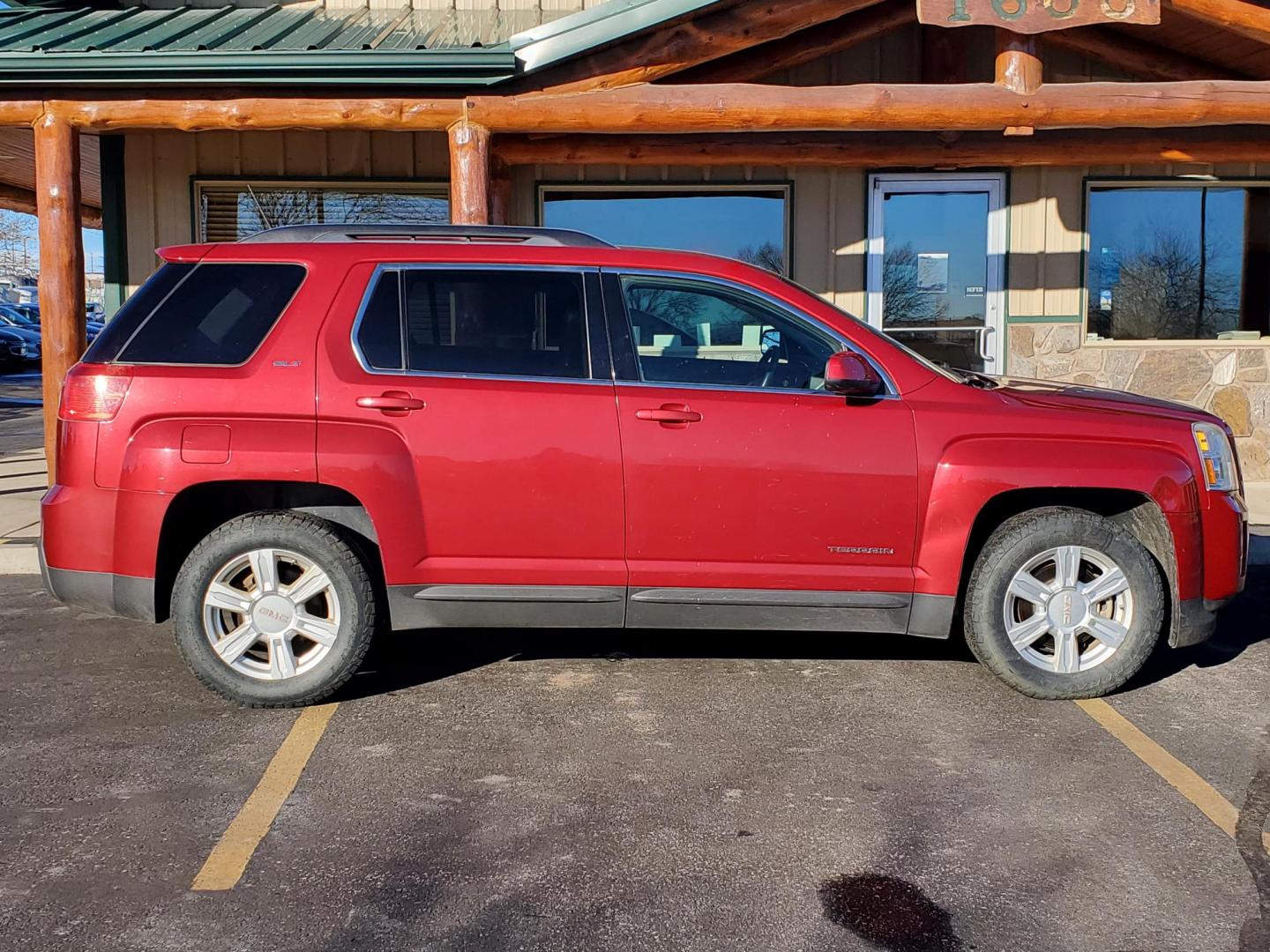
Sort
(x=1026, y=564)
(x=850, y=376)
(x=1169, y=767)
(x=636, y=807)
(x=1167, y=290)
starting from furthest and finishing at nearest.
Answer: (x=1167, y=290) → (x=1026, y=564) → (x=850, y=376) → (x=1169, y=767) → (x=636, y=807)

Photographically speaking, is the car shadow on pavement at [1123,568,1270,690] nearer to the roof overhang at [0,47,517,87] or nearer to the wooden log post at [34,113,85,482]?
the roof overhang at [0,47,517,87]

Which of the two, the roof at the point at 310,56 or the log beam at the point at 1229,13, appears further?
the log beam at the point at 1229,13

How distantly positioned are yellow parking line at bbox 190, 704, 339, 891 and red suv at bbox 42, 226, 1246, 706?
0.68 feet

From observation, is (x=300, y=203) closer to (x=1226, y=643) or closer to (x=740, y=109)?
(x=740, y=109)

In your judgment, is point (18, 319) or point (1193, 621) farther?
point (18, 319)

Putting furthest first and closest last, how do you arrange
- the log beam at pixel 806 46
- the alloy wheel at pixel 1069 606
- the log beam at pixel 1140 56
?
the log beam at pixel 1140 56, the log beam at pixel 806 46, the alloy wheel at pixel 1069 606

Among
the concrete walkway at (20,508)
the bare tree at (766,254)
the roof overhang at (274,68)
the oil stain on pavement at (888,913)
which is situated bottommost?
the oil stain on pavement at (888,913)

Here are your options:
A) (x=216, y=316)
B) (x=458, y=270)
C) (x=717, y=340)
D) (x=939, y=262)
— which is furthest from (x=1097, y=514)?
(x=939, y=262)

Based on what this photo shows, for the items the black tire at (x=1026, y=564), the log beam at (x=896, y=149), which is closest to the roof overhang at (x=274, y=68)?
the log beam at (x=896, y=149)

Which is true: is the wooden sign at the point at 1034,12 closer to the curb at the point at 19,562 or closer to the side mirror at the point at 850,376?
the side mirror at the point at 850,376

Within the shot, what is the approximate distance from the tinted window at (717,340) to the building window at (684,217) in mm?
5863

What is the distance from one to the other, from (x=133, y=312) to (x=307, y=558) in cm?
123

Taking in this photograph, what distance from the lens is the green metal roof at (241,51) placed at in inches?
302

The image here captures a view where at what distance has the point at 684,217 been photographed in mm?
10609
